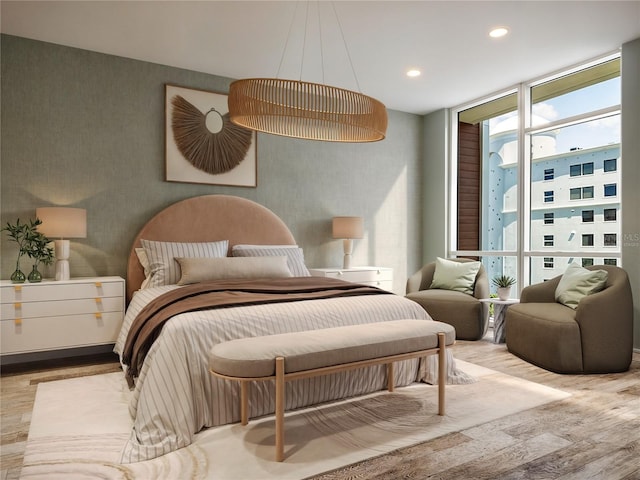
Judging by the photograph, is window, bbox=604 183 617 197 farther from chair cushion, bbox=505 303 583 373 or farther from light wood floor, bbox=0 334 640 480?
light wood floor, bbox=0 334 640 480

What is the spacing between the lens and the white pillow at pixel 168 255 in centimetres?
368

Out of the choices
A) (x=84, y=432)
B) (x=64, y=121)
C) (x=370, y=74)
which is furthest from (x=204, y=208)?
(x=84, y=432)

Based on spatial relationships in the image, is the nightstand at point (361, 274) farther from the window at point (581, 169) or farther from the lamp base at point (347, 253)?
the window at point (581, 169)

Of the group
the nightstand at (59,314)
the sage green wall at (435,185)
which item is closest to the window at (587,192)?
the sage green wall at (435,185)

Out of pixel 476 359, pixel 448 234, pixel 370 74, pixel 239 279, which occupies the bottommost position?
pixel 476 359

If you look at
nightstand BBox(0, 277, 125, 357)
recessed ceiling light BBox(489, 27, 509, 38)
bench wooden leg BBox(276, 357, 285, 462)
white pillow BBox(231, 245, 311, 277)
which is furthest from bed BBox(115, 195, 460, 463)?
recessed ceiling light BBox(489, 27, 509, 38)

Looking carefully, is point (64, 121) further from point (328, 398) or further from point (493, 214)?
point (493, 214)

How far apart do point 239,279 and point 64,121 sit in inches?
79.1

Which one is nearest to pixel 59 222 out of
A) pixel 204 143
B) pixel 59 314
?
pixel 59 314

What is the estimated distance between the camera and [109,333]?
3.55 meters

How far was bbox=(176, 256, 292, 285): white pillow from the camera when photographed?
3539 mm

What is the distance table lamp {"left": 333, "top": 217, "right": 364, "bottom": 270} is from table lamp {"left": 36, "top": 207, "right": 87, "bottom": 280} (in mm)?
2430

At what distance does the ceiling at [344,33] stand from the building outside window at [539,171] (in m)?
0.33

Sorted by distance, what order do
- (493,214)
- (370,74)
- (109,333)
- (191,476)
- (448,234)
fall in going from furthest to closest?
(448,234), (493,214), (370,74), (109,333), (191,476)
